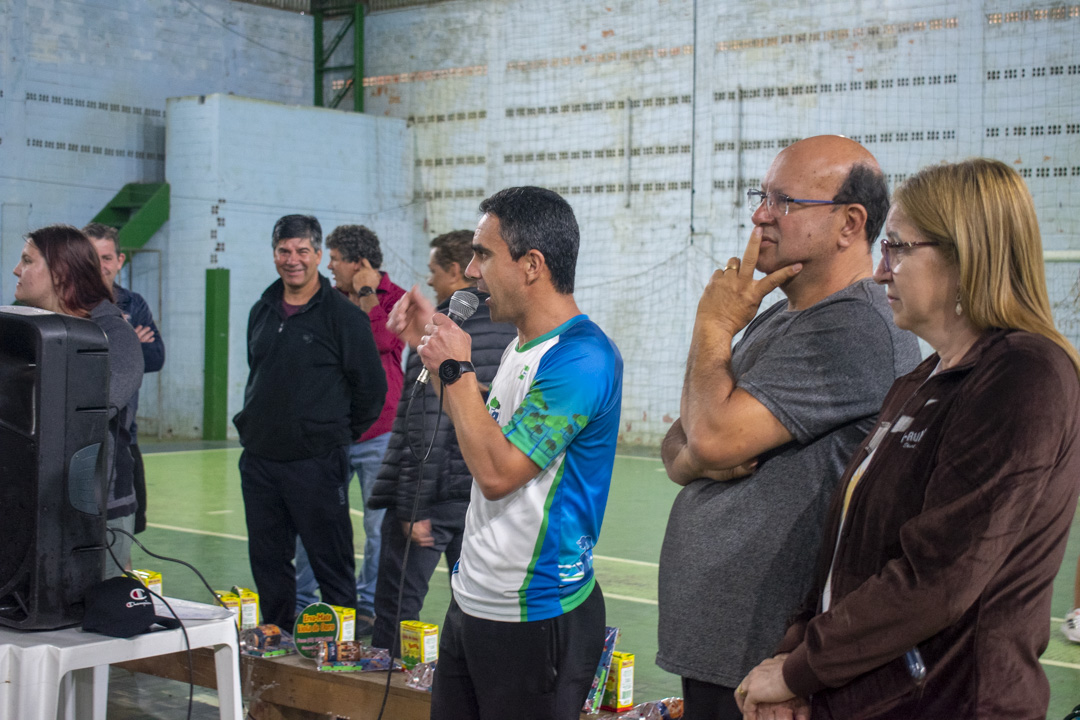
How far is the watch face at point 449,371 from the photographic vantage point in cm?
234

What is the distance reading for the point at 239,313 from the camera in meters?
13.6

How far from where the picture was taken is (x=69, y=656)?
2.28m

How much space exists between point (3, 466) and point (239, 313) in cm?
1151

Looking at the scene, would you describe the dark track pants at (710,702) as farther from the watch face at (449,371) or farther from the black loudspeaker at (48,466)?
the black loudspeaker at (48,466)

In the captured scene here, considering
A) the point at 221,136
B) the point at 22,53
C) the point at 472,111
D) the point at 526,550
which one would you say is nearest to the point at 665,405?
the point at 472,111

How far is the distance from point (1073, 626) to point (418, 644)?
343cm

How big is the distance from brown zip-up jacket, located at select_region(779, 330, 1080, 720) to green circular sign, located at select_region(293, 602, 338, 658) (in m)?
2.44

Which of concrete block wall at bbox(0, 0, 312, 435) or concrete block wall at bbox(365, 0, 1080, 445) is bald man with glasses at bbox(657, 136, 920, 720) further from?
concrete block wall at bbox(0, 0, 312, 435)

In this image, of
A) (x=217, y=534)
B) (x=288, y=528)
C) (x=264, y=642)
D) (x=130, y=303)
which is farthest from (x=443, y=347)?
(x=217, y=534)

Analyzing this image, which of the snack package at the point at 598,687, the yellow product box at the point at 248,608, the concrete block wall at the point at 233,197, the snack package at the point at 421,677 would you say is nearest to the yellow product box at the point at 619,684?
the snack package at the point at 598,687

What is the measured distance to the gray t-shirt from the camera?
208 centimetres

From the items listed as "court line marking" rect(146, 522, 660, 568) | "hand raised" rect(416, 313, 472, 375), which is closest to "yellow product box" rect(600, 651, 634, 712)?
"hand raised" rect(416, 313, 472, 375)

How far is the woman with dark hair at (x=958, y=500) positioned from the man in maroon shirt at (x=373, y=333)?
4.16m

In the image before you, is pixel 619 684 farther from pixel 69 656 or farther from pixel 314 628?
pixel 69 656
